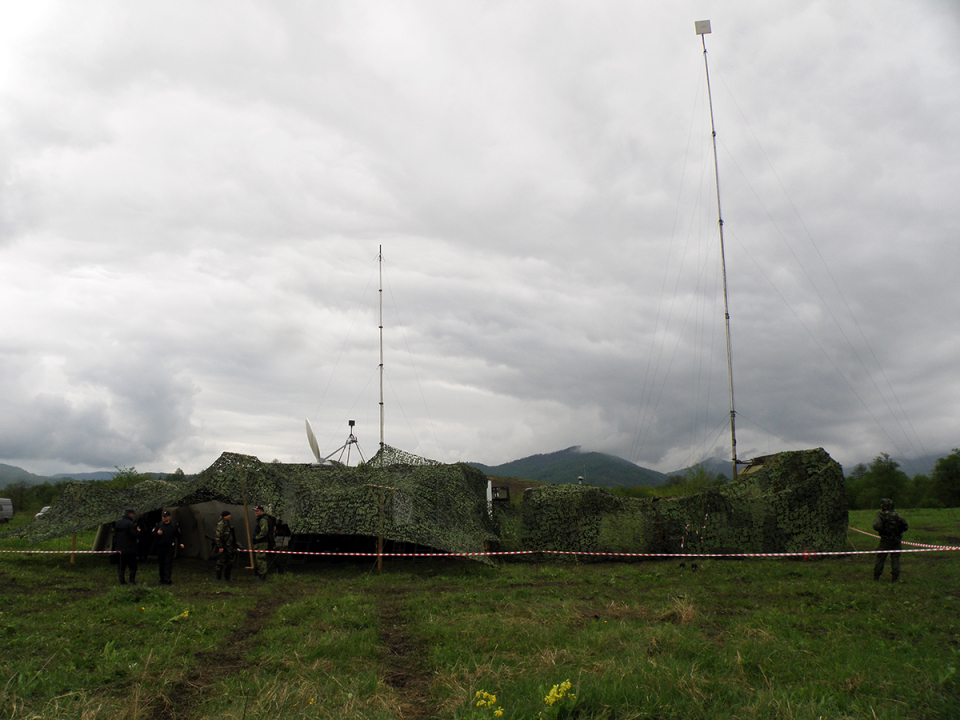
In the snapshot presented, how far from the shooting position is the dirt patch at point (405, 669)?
6938 mm

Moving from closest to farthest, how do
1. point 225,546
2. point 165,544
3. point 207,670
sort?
point 207,670 < point 165,544 < point 225,546

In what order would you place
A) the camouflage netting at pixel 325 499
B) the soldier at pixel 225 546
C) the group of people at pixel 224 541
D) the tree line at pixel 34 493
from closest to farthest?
1. the group of people at pixel 224 541
2. the soldier at pixel 225 546
3. the camouflage netting at pixel 325 499
4. the tree line at pixel 34 493

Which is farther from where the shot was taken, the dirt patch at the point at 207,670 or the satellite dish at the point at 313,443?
the satellite dish at the point at 313,443

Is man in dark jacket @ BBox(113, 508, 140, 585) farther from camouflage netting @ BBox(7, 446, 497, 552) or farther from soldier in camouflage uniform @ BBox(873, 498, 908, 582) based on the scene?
soldier in camouflage uniform @ BBox(873, 498, 908, 582)


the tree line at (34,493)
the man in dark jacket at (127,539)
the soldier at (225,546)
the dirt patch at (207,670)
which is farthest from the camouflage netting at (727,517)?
the tree line at (34,493)

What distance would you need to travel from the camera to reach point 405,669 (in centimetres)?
848

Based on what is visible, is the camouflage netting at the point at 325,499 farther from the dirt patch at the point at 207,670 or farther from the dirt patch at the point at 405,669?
the dirt patch at the point at 207,670

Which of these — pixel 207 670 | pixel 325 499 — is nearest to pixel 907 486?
pixel 325 499

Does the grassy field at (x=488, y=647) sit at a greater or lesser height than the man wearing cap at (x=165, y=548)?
lesser

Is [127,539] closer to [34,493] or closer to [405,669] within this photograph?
[405,669]

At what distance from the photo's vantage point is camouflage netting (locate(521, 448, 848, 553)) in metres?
19.6

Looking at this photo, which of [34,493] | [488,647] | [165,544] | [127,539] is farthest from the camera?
[34,493]

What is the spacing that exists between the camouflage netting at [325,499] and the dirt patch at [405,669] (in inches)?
223

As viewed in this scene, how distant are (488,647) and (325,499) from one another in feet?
34.5
